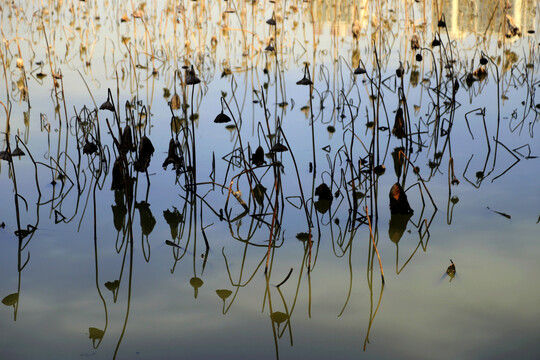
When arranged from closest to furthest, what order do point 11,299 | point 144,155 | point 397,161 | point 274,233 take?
1. point 11,299
2. point 274,233
3. point 144,155
4. point 397,161

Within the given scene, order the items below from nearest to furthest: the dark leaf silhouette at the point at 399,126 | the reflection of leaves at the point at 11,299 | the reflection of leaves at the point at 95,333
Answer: the reflection of leaves at the point at 95,333 → the reflection of leaves at the point at 11,299 → the dark leaf silhouette at the point at 399,126

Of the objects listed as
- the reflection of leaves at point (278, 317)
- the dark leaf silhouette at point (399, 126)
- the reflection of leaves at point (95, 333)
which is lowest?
the reflection of leaves at point (278, 317)

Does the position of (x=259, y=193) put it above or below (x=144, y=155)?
below

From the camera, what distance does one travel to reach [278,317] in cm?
189

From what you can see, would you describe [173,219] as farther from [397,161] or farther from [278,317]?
[397,161]

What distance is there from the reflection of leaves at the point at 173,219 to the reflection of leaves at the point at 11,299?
23.0 inches

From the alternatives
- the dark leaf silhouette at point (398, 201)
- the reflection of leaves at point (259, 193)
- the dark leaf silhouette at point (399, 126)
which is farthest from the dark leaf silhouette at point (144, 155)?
the dark leaf silhouette at point (399, 126)

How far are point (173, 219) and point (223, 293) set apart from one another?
0.65 metres

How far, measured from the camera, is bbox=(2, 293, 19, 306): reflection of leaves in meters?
2.00

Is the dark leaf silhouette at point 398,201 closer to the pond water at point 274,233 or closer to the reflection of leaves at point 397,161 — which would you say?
the pond water at point 274,233

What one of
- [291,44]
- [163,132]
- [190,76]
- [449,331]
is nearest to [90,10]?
[291,44]

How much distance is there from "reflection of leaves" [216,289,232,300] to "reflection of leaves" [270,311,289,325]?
6.5 inches

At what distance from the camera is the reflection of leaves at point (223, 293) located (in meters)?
2.02

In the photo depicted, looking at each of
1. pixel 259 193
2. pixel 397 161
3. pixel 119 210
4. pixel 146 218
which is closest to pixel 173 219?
pixel 146 218
